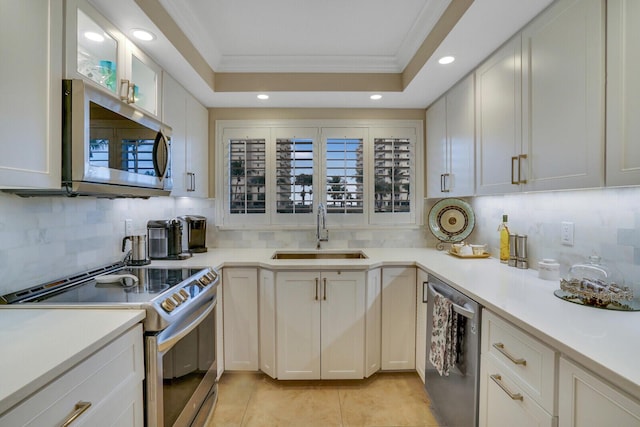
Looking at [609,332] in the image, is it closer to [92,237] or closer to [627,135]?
[627,135]

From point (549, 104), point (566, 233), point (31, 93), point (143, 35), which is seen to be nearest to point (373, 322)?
point (566, 233)

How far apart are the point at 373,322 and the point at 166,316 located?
1.51 m

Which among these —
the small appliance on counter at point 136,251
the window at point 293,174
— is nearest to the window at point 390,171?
the window at point 293,174

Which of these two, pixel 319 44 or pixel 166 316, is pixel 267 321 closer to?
pixel 166 316

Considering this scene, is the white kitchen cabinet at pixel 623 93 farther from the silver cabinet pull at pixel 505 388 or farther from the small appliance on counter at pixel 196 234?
the small appliance on counter at pixel 196 234

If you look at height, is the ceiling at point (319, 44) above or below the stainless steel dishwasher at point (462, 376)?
above

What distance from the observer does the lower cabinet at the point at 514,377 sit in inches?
39.4

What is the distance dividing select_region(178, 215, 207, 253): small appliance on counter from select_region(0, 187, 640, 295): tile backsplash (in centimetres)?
24

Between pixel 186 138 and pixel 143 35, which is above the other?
pixel 143 35

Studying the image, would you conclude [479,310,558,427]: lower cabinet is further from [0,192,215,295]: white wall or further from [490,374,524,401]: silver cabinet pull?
[0,192,215,295]: white wall

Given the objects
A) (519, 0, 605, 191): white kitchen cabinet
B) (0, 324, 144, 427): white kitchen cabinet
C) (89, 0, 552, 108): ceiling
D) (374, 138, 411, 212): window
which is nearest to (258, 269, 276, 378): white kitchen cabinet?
(0, 324, 144, 427): white kitchen cabinet

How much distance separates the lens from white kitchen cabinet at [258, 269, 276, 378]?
2.23 meters

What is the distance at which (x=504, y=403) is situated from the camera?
1220 millimetres

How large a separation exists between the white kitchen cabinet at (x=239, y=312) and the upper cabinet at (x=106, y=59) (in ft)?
4.19
